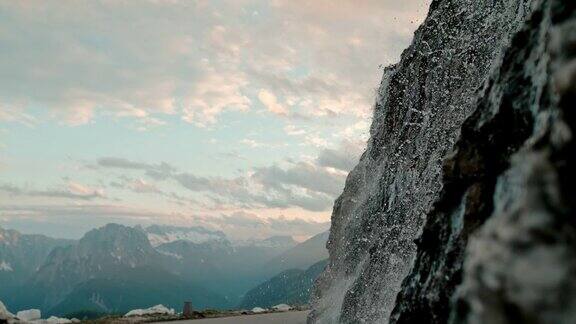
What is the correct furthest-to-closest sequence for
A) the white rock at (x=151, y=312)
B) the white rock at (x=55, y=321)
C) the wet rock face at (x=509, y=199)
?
the white rock at (x=151, y=312) < the white rock at (x=55, y=321) < the wet rock face at (x=509, y=199)

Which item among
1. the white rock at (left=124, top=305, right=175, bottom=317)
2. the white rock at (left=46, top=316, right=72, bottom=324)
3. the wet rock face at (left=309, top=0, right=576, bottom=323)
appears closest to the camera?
the wet rock face at (left=309, top=0, right=576, bottom=323)

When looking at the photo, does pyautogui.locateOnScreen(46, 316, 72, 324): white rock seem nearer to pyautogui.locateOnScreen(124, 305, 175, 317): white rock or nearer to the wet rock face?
pyautogui.locateOnScreen(124, 305, 175, 317): white rock

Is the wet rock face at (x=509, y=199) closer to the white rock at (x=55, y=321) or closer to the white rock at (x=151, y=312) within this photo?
the white rock at (x=55, y=321)

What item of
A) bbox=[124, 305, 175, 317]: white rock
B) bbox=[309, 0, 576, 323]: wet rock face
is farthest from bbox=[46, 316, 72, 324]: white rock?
bbox=[309, 0, 576, 323]: wet rock face

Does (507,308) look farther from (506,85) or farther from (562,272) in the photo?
(506,85)

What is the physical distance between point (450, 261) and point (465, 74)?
31.4ft

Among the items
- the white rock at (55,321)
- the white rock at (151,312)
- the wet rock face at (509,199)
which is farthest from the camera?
the white rock at (151,312)

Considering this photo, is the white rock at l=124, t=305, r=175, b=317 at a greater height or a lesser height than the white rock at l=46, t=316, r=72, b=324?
lesser

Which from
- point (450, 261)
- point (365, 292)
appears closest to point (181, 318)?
point (365, 292)

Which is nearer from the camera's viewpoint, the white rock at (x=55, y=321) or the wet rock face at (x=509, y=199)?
the wet rock face at (x=509, y=199)

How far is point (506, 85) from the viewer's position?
13.4ft

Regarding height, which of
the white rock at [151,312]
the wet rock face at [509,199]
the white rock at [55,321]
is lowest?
the white rock at [151,312]

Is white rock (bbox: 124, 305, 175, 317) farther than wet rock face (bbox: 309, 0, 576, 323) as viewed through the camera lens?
Yes

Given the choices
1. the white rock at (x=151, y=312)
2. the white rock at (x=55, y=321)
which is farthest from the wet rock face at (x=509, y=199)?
the white rock at (x=151, y=312)
